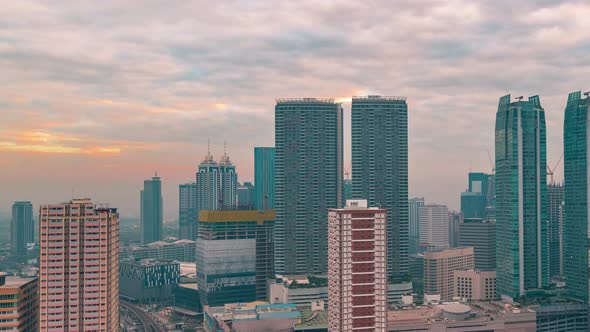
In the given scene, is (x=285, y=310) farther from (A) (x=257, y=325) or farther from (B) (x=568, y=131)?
(B) (x=568, y=131)

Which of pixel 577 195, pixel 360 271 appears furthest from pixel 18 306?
pixel 577 195

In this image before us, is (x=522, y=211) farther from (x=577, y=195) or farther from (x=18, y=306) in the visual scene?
(x=18, y=306)

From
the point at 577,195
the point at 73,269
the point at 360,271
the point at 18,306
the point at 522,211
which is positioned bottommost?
the point at 18,306

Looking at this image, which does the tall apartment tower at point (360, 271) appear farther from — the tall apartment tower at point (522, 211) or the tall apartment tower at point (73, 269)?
the tall apartment tower at point (522, 211)

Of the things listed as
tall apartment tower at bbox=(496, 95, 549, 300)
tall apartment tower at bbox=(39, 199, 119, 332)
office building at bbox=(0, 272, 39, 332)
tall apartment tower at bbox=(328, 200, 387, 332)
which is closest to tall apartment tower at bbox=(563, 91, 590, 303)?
tall apartment tower at bbox=(496, 95, 549, 300)

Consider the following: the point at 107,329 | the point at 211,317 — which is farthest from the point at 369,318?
the point at 211,317

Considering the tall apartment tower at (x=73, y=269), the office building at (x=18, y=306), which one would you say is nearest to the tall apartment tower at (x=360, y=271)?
the tall apartment tower at (x=73, y=269)

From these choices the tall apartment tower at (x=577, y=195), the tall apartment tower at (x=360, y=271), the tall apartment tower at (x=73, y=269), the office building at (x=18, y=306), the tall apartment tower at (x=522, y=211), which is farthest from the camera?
the tall apartment tower at (x=522, y=211)
